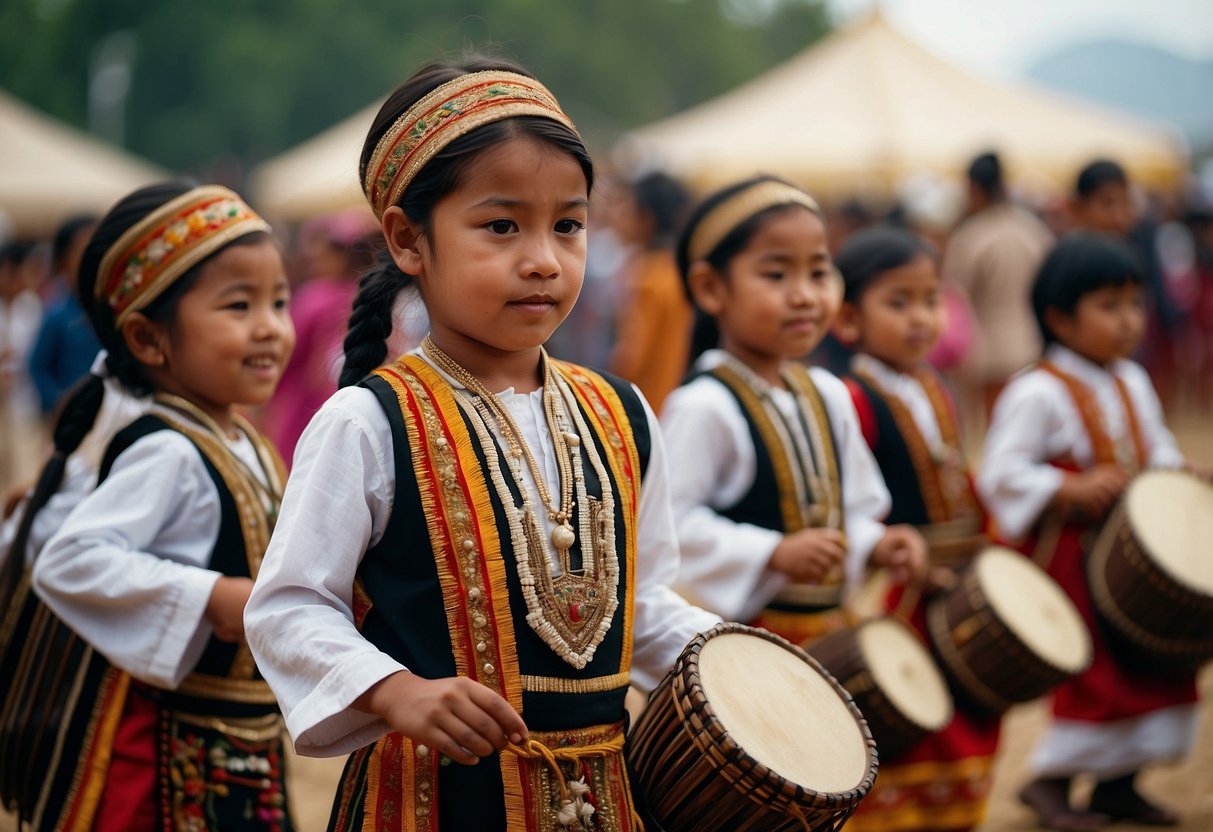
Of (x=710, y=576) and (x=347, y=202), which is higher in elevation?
(x=347, y=202)

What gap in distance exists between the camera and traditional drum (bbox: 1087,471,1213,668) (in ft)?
14.4

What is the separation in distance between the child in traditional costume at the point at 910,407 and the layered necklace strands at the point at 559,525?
218cm

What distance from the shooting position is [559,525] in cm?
232

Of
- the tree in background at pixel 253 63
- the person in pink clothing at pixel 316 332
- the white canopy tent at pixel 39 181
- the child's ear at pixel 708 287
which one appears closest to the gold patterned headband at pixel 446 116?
the child's ear at pixel 708 287

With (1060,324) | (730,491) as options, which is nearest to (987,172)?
(1060,324)

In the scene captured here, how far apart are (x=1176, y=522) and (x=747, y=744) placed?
9.20 feet

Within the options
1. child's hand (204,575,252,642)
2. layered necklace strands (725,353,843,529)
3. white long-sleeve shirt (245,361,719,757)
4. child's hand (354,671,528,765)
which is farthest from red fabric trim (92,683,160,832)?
layered necklace strands (725,353,843,529)

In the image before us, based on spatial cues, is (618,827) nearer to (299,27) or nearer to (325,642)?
(325,642)

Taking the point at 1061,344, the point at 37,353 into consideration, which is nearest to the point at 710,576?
the point at 1061,344

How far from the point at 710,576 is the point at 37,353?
5.36 m

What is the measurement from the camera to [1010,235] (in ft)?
35.7

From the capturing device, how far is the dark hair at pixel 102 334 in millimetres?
3260

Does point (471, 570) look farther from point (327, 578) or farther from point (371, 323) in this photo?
point (371, 323)

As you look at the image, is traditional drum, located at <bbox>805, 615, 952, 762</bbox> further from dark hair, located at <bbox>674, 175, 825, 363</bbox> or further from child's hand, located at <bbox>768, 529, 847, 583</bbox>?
dark hair, located at <bbox>674, 175, 825, 363</bbox>
